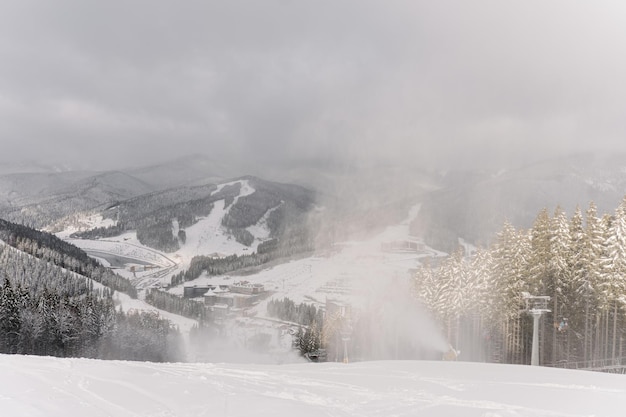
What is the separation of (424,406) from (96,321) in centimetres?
7448

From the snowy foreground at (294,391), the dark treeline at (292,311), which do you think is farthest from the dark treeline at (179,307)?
the snowy foreground at (294,391)

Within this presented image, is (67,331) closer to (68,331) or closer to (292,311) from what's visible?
(68,331)

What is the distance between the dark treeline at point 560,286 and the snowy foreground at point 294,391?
61.6ft

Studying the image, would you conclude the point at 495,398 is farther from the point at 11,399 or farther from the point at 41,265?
the point at 41,265

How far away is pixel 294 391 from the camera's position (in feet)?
44.1

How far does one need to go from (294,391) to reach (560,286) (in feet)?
96.5

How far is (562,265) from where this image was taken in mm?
33594

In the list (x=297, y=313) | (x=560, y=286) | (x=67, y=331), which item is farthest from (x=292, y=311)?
(x=560, y=286)

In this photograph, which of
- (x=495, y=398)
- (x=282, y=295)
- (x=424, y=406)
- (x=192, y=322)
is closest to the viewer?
(x=424, y=406)

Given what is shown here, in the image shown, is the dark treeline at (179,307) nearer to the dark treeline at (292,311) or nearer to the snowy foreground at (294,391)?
the dark treeline at (292,311)

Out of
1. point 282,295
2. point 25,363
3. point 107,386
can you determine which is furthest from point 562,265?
point 282,295

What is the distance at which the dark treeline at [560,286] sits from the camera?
3148cm

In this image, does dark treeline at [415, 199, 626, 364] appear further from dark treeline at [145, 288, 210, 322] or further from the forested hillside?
dark treeline at [145, 288, 210, 322]

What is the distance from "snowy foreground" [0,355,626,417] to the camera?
1089 centimetres
